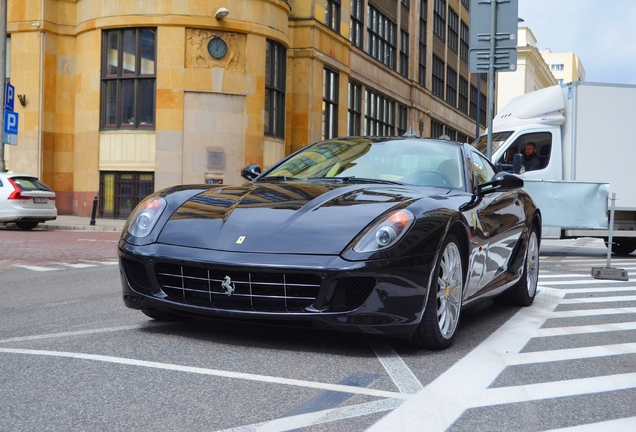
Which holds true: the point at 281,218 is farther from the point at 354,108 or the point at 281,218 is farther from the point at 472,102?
the point at 472,102

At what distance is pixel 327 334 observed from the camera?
5145 mm

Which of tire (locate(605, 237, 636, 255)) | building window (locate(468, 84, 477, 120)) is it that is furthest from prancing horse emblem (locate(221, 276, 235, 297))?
building window (locate(468, 84, 477, 120))

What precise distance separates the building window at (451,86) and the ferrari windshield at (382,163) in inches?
1874

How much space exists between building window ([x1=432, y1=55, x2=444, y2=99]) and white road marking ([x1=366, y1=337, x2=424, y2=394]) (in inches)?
1795

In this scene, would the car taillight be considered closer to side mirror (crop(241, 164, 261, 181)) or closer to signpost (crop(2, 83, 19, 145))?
signpost (crop(2, 83, 19, 145))

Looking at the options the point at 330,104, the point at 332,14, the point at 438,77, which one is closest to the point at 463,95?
the point at 438,77

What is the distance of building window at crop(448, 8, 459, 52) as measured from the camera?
175 ft

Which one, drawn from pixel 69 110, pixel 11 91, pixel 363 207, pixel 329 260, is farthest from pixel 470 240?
pixel 69 110

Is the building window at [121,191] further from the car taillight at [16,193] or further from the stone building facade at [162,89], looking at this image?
the car taillight at [16,193]

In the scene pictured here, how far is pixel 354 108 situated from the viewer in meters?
35.6

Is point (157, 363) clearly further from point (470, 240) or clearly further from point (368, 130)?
point (368, 130)

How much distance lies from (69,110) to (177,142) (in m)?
5.05

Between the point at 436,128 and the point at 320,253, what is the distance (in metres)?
46.8

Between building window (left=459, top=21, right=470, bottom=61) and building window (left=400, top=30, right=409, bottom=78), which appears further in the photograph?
building window (left=459, top=21, right=470, bottom=61)
